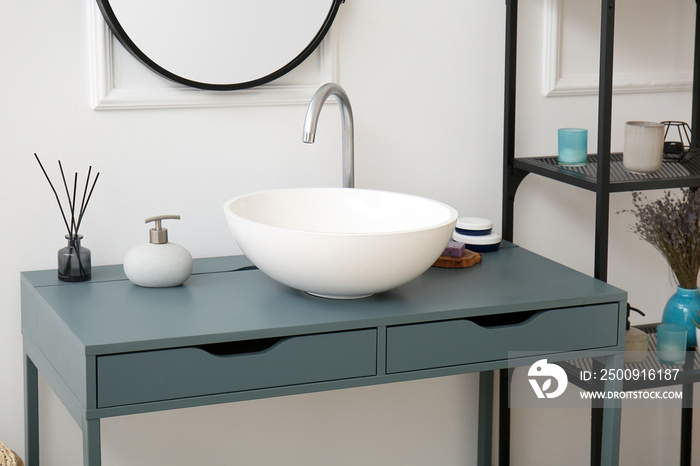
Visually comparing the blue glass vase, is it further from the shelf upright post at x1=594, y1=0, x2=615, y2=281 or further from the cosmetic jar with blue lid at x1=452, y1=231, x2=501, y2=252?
the cosmetic jar with blue lid at x1=452, y1=231, x2=501, y2=252

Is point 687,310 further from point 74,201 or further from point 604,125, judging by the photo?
point 74,201

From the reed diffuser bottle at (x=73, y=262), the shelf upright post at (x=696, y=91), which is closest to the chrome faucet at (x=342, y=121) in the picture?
the reed diffuser bottle at (x=73, y=262)

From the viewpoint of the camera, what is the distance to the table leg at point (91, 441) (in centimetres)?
142

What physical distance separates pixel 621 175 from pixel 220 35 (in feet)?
3.08

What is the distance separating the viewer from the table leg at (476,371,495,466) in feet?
7.38

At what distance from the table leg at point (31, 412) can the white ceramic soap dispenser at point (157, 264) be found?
13.2 inches

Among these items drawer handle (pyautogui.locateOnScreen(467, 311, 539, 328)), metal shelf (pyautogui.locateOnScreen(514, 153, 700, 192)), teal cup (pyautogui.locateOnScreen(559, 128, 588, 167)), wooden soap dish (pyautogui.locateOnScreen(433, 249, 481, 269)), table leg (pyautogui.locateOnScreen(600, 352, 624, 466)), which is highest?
teal cup (pyautogui.locateOnScreen(559, 128, 588, 167))

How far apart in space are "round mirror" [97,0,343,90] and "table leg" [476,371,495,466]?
938 millimetres

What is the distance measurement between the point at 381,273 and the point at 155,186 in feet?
2.09

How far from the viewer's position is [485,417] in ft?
7.45

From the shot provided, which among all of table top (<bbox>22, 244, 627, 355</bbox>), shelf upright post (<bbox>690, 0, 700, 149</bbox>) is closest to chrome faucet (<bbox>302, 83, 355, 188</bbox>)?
table top (<bbox>22, 244, 627, 355</bbox>)

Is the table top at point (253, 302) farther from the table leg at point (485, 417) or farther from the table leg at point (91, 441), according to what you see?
the table leg at point (485, 417)

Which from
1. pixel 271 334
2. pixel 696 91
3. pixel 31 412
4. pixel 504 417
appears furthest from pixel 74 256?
pixel 696 91

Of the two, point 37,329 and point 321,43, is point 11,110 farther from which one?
point 321,43
